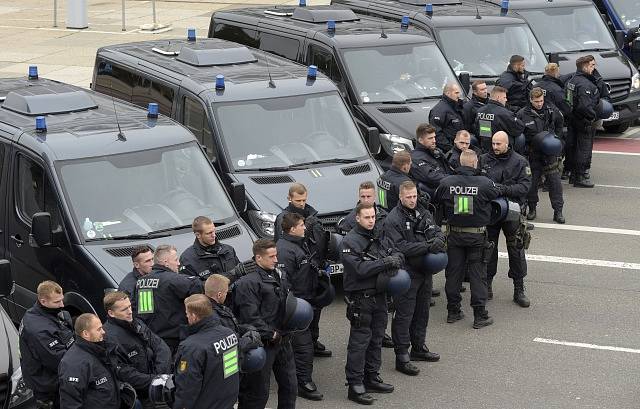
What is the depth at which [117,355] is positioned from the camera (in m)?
8.62

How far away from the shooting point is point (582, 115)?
1638 cm

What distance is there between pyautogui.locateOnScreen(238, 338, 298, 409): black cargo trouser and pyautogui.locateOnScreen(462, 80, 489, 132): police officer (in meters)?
5.68

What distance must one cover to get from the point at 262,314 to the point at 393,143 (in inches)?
217

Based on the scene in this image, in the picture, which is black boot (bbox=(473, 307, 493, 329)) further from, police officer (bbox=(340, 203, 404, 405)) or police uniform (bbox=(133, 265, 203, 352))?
police uniform (bbox=(133, 265, 203, 352))

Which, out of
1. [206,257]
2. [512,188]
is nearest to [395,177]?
[512,188]

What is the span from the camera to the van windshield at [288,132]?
42.2ft

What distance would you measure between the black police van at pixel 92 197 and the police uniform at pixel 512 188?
2.75 metres

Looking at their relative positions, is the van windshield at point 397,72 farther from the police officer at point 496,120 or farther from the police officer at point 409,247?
the police officer at point 409,247

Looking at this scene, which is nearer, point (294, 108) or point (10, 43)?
point (294, 108)

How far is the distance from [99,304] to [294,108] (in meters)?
3.86

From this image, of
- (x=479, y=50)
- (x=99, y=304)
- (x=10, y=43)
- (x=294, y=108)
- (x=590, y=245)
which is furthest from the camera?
(x=10, y=43)

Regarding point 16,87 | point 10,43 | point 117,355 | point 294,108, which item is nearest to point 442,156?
point 294,108

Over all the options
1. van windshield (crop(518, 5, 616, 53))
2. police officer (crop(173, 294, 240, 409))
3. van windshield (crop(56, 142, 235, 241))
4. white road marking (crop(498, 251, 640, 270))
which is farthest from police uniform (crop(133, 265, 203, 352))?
van windshield (crop(518, 5, 616, 53))

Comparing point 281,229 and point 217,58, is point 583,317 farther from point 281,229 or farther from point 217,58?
point 217,58
